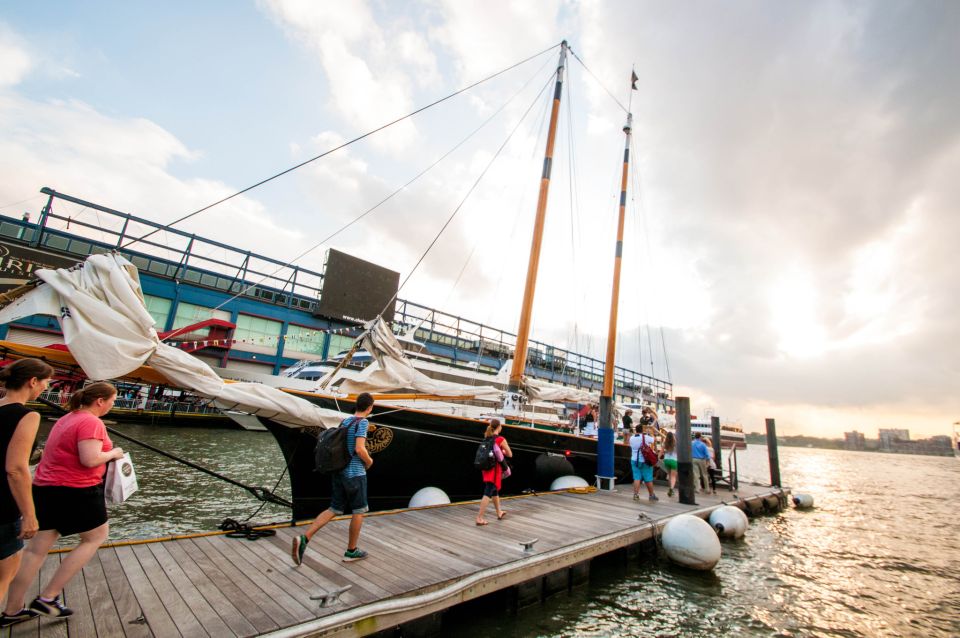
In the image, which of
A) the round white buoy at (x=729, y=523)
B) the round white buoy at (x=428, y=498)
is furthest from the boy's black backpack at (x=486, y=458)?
the round white buoy at (x=729, y=523)

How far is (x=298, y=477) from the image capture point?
7746 millimetres

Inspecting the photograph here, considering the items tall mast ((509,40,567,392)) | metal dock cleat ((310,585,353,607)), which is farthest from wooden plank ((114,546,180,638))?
tall mast ((509,40,567,392))

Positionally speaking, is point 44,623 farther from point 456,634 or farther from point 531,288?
point 531,288

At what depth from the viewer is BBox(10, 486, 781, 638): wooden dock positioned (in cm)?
349

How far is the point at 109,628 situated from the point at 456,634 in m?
3.35

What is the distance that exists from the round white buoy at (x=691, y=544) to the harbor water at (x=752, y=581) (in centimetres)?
25

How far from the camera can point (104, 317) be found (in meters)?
4.71

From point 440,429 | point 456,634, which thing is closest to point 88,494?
point 456,634

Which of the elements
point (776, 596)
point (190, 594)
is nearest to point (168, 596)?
point (190, 594)

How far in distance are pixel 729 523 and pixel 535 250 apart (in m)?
8.83

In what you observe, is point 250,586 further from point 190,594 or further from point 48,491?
point 48,491

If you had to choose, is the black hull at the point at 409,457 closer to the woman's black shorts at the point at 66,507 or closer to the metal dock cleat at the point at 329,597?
the metal dock cleat at the point at 329,597

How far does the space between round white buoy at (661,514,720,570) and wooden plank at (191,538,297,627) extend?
255 inches

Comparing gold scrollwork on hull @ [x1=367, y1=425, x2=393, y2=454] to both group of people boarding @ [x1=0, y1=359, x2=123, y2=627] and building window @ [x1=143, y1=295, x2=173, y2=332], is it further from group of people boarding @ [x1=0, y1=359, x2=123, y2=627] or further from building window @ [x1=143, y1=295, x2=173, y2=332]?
building window @ [x1=143, y1=295, x2=173, y2=332]
